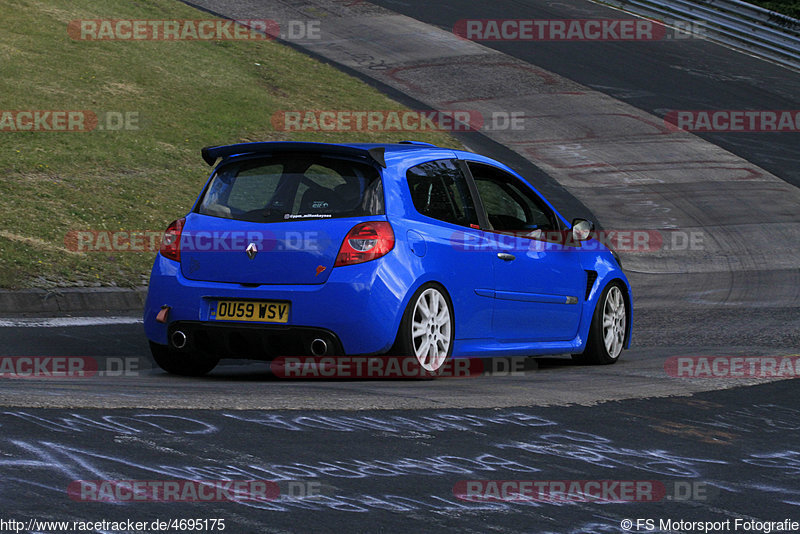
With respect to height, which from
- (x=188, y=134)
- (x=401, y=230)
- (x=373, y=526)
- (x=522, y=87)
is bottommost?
(x=373, y=526)

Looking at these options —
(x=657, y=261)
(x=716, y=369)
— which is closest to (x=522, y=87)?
(x=657, y=261)

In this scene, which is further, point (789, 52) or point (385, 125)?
point (789, 52)

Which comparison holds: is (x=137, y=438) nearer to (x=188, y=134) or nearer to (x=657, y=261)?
(x=657, y=261)

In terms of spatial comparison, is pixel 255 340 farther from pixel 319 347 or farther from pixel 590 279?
pixel 590 279

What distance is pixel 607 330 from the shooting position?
9805 millimetres

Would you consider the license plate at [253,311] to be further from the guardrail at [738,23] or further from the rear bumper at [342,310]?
the guardrail at [738,23]

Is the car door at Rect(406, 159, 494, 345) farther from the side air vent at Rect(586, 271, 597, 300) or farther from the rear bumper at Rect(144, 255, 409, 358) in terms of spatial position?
the side air vent at Rect(586, 271, 597, 300)

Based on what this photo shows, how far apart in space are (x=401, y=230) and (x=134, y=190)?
34.2 ft

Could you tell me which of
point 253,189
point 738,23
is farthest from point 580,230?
point 738,23

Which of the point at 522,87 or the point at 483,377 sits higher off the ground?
the point at 522,87

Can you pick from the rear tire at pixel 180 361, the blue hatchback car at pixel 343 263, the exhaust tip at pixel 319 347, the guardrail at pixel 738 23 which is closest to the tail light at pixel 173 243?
the blue hatchback car at pixel 343 263

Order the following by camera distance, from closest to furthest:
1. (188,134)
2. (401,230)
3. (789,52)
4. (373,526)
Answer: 1. (373,526)
2. (401,230)
3. (188,134)
4. (789,52)

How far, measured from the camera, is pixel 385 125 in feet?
82.5

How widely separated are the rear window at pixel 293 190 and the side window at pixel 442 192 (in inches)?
14.8
